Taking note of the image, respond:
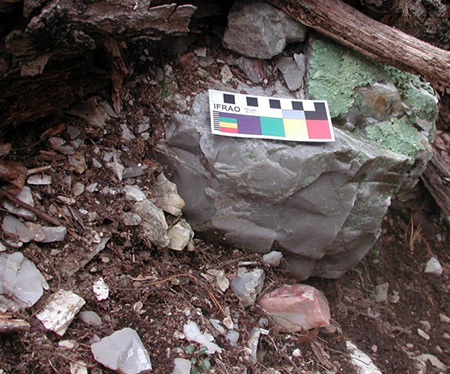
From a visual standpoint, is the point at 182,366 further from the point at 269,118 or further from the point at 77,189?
the point at 269,118

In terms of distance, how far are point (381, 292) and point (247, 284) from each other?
112cm

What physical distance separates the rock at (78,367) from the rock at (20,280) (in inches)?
10.2

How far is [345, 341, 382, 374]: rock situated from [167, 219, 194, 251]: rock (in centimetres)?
95

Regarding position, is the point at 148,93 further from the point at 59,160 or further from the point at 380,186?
the point at 380,186

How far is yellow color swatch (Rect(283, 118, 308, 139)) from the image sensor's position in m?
2.38

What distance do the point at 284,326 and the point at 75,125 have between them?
129 cm

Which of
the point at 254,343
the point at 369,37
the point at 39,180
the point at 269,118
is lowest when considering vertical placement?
the point at 254,343

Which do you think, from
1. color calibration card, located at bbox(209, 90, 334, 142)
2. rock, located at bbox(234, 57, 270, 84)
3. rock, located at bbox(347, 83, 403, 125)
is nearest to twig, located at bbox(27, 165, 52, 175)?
color calibration card, located at bbox(209, 90, 334, 142)

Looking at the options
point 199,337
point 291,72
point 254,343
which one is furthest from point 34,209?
point 291,72

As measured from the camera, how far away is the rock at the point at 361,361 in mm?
2295

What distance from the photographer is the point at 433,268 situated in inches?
131

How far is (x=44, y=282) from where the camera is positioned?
1811mm

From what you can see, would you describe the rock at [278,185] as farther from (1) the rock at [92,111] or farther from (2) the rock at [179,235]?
(1) the rock at [92,111]

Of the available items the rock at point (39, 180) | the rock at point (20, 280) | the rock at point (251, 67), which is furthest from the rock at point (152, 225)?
the rock at point (251, 67)
